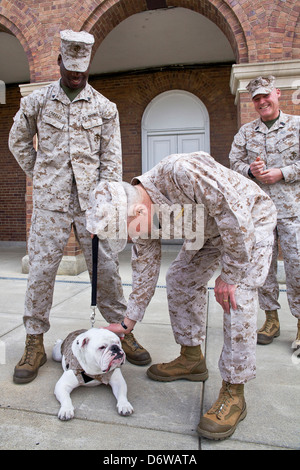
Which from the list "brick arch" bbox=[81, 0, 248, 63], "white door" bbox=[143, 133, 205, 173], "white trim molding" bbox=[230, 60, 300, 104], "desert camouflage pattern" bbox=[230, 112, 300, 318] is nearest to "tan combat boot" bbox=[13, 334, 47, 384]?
"desert camouflage pattern" bbox=[230, 112, 300, 318]

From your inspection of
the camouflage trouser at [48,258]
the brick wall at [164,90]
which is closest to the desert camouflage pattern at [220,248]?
the camouflage trouser at [48,258]

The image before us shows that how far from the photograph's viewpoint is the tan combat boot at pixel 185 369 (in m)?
2.27

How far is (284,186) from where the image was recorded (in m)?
2.89

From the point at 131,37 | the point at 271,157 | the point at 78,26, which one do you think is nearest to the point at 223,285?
the point at 271,157

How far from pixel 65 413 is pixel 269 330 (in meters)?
1.81

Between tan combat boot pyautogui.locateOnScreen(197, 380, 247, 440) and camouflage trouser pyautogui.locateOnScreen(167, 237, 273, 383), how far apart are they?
0.30 feet

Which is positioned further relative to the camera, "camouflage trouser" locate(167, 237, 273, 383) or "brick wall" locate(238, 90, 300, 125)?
"brick wall" locate(238, 90, 300, 125)

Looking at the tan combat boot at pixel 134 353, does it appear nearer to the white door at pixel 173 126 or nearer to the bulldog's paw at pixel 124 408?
the bulldog's paw at pixel 124 408

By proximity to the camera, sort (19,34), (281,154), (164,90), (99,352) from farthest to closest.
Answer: (164,90) → (19,34) → (281,154) → (99,352)

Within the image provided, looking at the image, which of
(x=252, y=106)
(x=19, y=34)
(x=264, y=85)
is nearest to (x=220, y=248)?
(x=264, y=85)

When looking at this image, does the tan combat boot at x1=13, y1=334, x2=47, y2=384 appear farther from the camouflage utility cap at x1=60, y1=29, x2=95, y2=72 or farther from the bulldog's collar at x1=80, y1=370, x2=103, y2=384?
the camouflage utility cap at x1=60, y1=29, x2=95, y2=72

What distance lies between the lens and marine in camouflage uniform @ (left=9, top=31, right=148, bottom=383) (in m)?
2.39

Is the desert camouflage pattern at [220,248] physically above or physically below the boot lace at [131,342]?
above

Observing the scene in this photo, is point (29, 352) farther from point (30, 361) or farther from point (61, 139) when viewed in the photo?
point (61, 139)
